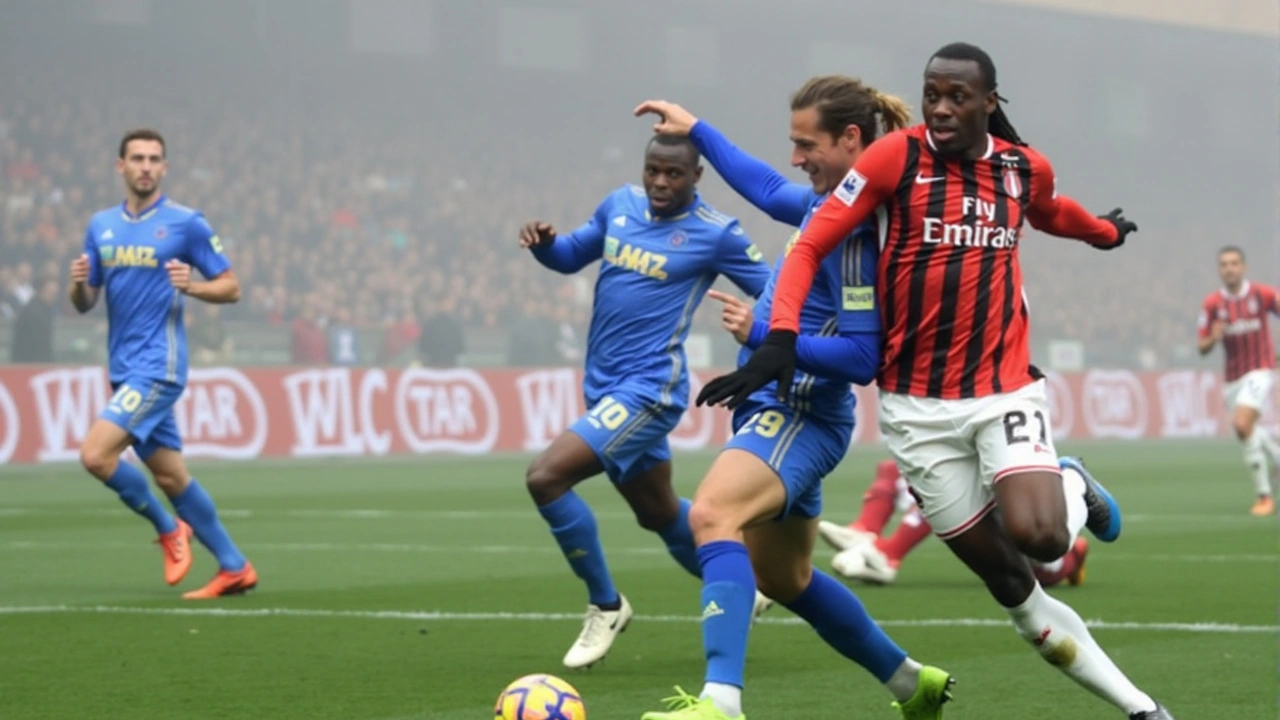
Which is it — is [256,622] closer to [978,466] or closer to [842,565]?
[842,565]

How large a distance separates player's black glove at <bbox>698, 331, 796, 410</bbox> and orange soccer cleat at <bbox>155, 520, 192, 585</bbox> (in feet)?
19.3

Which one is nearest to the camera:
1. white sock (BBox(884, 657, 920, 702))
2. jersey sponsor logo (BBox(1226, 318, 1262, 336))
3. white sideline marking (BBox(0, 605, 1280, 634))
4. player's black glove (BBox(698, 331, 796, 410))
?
player's black glove (BBox(698, 331, 796, 410))

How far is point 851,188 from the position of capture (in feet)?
19.8

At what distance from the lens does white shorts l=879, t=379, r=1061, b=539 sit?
5.96m

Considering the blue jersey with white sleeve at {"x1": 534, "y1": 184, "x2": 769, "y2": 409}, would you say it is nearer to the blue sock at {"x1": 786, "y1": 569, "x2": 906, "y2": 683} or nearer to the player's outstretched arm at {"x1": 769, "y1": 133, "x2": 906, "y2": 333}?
the blue sock at {"x1": 786, "y1": 569, "x2": 906, "y2": 683}

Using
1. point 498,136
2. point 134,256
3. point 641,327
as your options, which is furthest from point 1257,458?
point 498,136

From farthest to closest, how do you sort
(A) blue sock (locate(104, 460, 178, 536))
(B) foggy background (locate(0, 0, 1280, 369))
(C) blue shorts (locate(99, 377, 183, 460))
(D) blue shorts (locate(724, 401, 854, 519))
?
(B) foggy background (locate(0, 0, 1280, 369)) < (A) blue sock (locate(104, 460, 178, 536)) < (C) blue shorts (locate(99, 377, 183, 460)) < (D) blue shorts (locate(724, 401, 854, 519))

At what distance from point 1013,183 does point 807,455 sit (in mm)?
1007

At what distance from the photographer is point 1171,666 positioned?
788cm

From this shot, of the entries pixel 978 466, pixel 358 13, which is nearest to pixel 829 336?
pixel 978 466

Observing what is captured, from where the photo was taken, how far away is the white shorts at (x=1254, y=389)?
727 inches

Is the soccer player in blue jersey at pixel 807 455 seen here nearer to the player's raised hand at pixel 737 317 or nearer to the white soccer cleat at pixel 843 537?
the player's raised hand at pixel 737 317

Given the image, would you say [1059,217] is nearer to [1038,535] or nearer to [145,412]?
[1038,535]

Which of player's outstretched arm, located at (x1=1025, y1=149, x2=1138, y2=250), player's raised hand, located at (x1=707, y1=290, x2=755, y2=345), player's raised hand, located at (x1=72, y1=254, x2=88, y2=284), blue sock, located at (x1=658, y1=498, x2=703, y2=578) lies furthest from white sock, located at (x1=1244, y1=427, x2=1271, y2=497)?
player's raised hand, located at (x1=707, y1=290, x2=755, y2=345)
